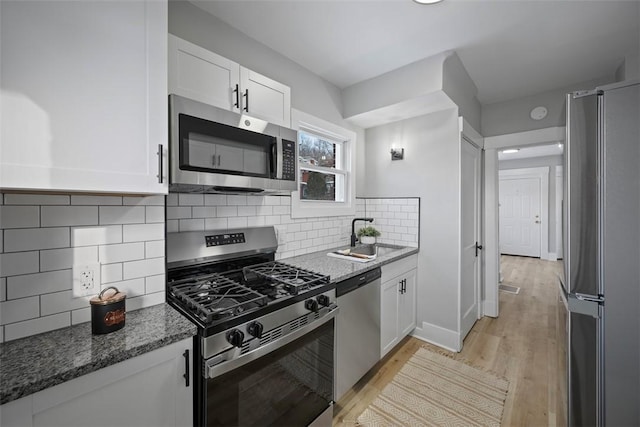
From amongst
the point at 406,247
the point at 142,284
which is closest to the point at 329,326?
the point at 142,284

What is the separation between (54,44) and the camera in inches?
34.1

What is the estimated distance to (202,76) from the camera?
1.46 meters

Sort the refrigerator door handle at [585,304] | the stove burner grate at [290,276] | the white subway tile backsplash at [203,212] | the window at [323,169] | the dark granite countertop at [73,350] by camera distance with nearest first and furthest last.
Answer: the dark granite countertop at [73,350], the refrigerator door handle at [585,304], the stove burner grate at [290,276], the white subway tile backsplash at [203,212], the window at [323,169]

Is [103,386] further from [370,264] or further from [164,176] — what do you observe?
[370,264]

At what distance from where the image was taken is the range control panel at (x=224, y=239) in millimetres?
1685

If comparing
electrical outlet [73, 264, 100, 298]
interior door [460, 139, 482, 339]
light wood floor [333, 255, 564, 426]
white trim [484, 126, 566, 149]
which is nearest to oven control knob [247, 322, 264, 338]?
electrical outlet [73, 264, 100, 298]

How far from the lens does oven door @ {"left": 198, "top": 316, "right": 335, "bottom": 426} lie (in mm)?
1090

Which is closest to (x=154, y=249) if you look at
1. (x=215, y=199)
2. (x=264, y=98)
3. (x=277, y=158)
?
(x=215, y=199)

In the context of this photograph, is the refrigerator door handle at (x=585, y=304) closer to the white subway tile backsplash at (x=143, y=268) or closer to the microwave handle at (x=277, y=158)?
the microwave handle at (x=277, y=158)

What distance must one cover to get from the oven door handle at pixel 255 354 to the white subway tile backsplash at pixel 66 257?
0.66 m

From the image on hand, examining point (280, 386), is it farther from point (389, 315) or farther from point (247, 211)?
point (389, 315)

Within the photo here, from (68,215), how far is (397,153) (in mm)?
2650

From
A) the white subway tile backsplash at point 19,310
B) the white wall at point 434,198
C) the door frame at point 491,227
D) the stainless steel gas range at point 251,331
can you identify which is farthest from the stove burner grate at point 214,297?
the door frame at point 491,227

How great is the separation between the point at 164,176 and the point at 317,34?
5.15 feet
